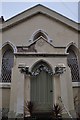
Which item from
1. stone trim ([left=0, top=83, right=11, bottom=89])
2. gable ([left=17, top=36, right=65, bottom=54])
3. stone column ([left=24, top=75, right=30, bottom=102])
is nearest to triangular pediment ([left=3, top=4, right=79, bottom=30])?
gable ([left=17, top=36, right=65, bottom=54])

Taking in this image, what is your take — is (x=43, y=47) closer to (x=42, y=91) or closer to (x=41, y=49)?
(x=41, y=49)

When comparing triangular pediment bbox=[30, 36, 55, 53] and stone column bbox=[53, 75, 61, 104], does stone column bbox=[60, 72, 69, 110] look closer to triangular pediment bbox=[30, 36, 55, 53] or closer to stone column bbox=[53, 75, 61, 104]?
stone column bbox=[53, 75, 61, 104]

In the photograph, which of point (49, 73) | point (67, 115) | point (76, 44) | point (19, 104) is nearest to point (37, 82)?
point (49, 73)

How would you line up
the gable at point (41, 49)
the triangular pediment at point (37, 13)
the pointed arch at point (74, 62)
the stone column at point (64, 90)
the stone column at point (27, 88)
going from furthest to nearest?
1. the triangular pediment at point (37, 13)
2. the pointed arch at point (74, 62)
3. the gable at point (41, 49)
4. the stone column at point (27, 88)
5. the stone column at point (64, 90)

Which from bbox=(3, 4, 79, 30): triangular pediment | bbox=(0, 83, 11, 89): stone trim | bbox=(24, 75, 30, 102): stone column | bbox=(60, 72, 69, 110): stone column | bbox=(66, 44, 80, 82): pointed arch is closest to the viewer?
bbox=(60, 72, 69, 110): stone column

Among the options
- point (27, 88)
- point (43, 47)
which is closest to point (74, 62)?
point (43, 47)

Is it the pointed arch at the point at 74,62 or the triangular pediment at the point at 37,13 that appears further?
the triangular pediment at the point at 37,13

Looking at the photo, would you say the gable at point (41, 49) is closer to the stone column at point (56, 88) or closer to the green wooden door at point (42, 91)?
the green wooden door at point (42, 91)

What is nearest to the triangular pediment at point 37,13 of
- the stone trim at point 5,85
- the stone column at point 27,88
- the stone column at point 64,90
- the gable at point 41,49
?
the gable at point 41,49

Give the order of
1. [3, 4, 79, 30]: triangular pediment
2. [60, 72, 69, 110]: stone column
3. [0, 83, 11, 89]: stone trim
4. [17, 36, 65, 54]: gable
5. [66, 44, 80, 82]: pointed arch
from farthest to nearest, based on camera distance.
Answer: [3, 4, 79, 30]: triangular pediment, [66, 44, 80, 82]: pointed arch, [0, 83, 11, 89]: stone trim, [17, 36, 65, 54]: gable, [60, 72, 69, 110]: stone column

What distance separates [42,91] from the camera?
32.4ft

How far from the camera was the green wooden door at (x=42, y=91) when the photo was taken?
9539 mm

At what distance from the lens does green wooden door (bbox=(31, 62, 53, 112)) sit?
31.3 feet

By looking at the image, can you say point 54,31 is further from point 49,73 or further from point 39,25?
point 49,73
